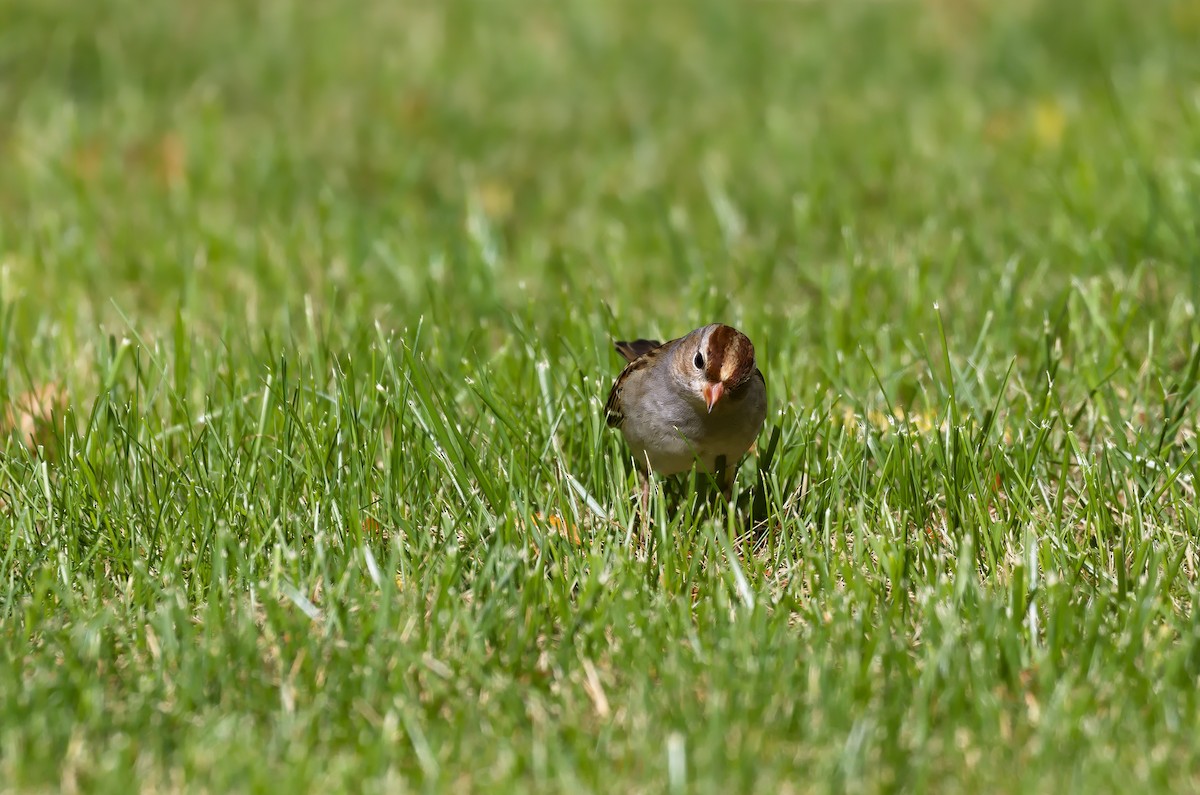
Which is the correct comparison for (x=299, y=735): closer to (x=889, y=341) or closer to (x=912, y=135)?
(x=889, y=341)

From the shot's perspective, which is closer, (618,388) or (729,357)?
(729,357)

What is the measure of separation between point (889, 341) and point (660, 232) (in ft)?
6.10

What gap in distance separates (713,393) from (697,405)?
179 mm

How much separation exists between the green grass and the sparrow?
172mm

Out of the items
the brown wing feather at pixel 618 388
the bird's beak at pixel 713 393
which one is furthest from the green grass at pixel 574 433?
the bird's beak at pixel 713 393

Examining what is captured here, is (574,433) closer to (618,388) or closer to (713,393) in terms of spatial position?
(618,388)

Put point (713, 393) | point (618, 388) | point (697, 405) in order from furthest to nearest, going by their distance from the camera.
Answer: point (618, 388), point (697, 405), point (713, 393)

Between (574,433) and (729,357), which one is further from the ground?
(729,357)

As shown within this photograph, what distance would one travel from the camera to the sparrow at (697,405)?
13.5 ft

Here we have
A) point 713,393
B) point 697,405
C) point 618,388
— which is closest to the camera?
point 713,393

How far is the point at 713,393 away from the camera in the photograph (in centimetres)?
405

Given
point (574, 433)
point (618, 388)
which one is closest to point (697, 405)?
point (618, 388)

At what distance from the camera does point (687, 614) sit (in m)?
3.58

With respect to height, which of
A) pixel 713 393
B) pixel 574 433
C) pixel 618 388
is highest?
pixel 713 393
